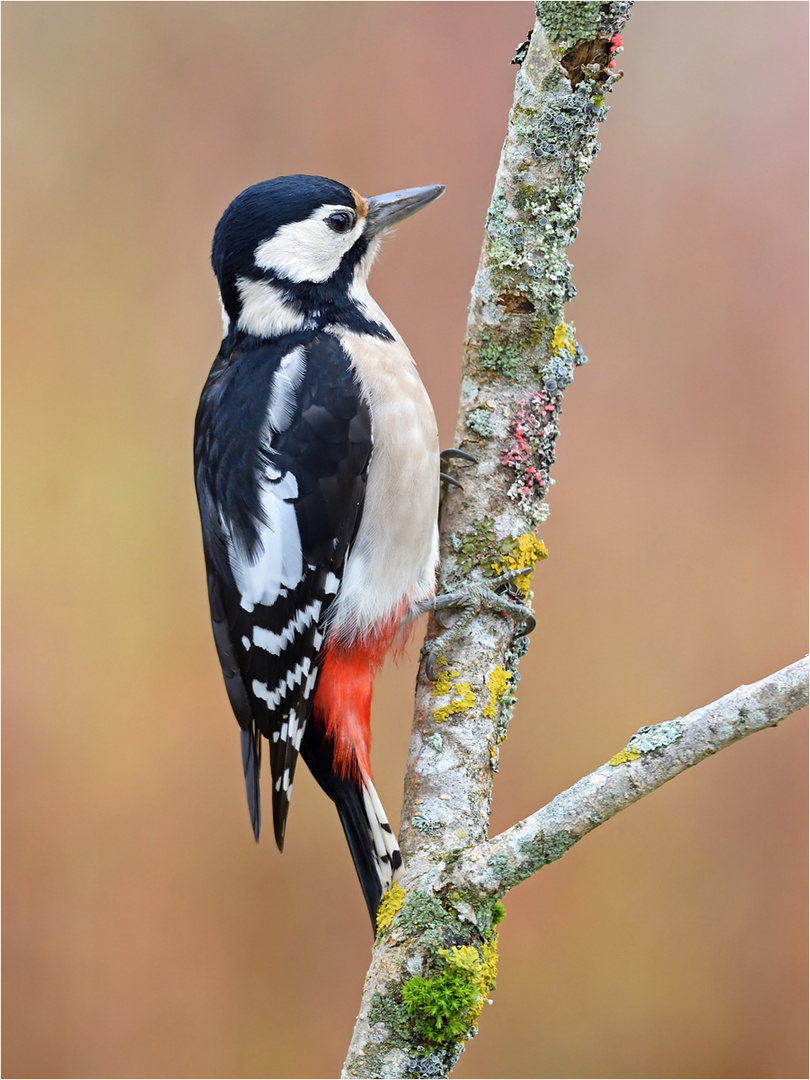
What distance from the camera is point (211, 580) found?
5.82 feet

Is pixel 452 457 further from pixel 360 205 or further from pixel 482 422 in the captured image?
pixel 360 205

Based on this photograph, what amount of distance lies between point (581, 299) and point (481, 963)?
178cm

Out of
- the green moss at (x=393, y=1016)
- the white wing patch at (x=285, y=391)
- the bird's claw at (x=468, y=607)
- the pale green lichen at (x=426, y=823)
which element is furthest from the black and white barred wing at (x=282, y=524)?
the green moss at (x=393, y=1016)

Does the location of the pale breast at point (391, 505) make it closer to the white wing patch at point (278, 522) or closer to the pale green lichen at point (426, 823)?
the white wing patch at point (278, 522)

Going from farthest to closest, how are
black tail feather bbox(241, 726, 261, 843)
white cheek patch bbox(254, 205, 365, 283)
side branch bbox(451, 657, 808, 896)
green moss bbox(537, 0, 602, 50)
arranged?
1. white cheek patch bbox(254, 205, 365, 283)
2. black tail feather bbox(241, 726, 261, 843)
3. green moss bbox(537, 0, 602, 50)
4. side branch bbox(451, 657, 808, 896)

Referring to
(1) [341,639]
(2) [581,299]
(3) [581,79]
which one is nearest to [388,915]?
(1) [341,639]

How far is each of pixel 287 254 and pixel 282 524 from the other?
1.71ft

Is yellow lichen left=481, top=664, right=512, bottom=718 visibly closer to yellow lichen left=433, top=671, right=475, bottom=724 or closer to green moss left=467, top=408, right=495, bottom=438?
yellow lichen left=433, top=671, right=475, bottom=724

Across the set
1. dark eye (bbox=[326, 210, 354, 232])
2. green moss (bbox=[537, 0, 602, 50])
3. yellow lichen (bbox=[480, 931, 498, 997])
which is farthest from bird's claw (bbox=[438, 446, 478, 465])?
yellow lichen (bbox=[480, 931, 498, 997])

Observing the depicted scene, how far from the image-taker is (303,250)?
181cm

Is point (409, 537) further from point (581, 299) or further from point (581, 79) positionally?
point (581, 299)

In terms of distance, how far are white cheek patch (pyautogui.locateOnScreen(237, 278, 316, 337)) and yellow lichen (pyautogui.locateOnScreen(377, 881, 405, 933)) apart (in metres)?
0.98

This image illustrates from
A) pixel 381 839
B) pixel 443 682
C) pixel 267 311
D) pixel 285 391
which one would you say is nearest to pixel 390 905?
pixel 381 839

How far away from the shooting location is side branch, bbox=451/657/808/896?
1.10m
